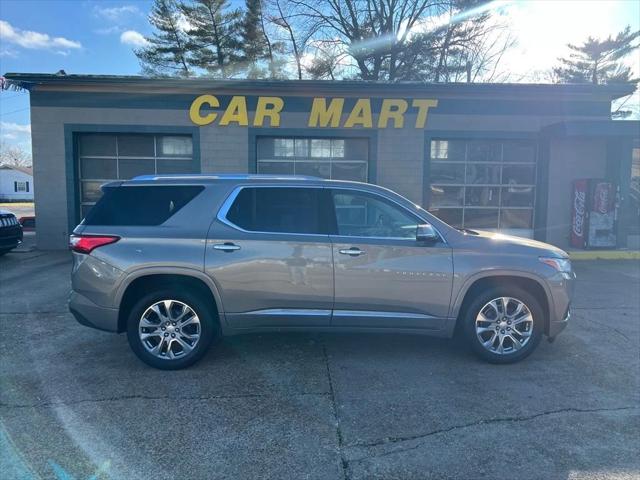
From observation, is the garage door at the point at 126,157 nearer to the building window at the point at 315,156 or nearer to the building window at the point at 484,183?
the building window at the point at 315,156

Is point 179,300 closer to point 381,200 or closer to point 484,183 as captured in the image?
point 381,200

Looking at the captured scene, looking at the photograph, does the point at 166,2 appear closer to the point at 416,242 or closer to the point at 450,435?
the point at 416,242

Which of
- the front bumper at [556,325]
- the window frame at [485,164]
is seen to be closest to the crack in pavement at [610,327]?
the front bumper at [556,325]

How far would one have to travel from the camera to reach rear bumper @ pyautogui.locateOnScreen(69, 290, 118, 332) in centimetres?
443

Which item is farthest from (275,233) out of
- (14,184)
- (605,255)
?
(14,184)

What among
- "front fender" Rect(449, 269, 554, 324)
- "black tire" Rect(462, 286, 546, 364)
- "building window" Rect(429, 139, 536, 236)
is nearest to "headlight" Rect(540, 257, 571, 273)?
"front fender" Rect(449, 269, 554, 324)

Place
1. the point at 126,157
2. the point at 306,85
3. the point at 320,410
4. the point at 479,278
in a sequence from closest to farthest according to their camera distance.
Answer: the point at 320,410, the point at 479,278, the point at 306,85, the point at 126,157

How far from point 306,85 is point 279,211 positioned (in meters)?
8.71

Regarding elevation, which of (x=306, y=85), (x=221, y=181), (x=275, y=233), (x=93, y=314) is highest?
(x=306, y=85)

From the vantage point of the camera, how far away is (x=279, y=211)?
4.60 metres

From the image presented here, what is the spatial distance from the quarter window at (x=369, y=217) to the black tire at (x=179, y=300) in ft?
4.97

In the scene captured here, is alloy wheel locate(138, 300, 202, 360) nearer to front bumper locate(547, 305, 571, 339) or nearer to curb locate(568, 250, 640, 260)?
front bumper locate(547, 305, 571, 339)

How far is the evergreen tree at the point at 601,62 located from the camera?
28797mm

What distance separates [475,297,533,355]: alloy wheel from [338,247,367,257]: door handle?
1.31 metres
